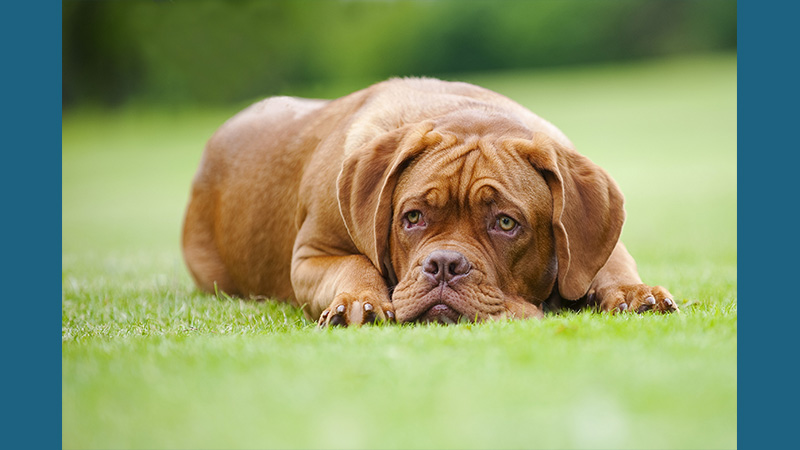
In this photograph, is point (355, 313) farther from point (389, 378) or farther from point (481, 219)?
point (389, 378)

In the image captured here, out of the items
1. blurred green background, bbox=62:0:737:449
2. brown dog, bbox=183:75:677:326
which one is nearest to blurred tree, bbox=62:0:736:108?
blurred green background, bbox=62:0:737:449

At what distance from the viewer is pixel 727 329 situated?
3572 millimetres

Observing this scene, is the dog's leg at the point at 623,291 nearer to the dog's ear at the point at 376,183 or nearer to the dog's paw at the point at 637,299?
the dog's paw at the point at 637,299

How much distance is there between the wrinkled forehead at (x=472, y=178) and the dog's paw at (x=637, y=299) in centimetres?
53

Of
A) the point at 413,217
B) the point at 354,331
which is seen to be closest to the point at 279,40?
the point at 413,217

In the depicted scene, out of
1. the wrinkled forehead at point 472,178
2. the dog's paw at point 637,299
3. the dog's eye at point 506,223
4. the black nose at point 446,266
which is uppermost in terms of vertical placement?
the wrinkled forehead at point 472,178

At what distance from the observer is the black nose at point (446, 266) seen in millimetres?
3961

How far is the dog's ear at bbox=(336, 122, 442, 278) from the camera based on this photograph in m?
4.41

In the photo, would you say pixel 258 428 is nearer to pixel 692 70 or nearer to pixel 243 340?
pixel 243 340

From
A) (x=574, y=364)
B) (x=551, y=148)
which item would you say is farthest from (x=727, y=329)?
(x=551, y=148)

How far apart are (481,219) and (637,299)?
789 mm

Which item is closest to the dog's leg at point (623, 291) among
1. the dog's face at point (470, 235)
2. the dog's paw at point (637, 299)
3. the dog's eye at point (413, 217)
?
the dog's paw at point (637, 299)

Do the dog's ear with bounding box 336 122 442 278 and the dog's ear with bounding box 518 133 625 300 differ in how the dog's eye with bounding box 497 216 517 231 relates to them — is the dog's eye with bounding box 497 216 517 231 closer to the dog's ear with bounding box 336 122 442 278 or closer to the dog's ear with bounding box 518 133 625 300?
the dog's ear with bounding box 518 133 625 300

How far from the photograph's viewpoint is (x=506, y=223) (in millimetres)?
4203
